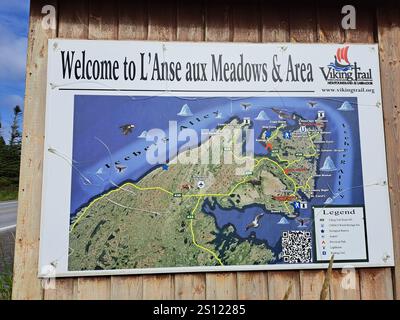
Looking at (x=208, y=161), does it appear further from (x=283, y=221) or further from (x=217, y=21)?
(x=217, y=21)

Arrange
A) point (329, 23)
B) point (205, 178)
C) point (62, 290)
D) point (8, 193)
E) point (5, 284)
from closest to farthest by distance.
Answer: point (62, 290)
point (205, 178)
point (329, 23)
point (5, 284)
point (8, 193)

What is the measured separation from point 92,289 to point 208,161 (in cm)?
115

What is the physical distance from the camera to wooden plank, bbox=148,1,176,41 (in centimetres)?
218

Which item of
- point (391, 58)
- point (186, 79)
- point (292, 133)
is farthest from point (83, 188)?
point (391, 58)

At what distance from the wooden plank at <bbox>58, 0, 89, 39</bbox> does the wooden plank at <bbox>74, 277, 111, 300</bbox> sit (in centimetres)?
171

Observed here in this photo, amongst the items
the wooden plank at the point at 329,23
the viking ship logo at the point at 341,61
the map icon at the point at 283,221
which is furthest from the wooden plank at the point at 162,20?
the map icon at the point at 283,221

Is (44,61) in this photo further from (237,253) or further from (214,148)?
(237,253)

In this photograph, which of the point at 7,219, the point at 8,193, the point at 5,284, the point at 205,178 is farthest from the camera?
the point at 8,193

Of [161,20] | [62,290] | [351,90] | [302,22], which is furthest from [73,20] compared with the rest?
[351,90]

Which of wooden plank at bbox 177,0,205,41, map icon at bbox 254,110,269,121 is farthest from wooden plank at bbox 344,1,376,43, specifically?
wooden plank at bbox 177,0,205,41

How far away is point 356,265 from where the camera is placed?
205cm

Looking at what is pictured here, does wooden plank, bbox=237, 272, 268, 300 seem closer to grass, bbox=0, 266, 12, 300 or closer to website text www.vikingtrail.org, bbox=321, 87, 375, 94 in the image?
website text www.vikingtrail.org, bbox=321, 87, 375, 94

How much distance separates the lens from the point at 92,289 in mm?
1963
